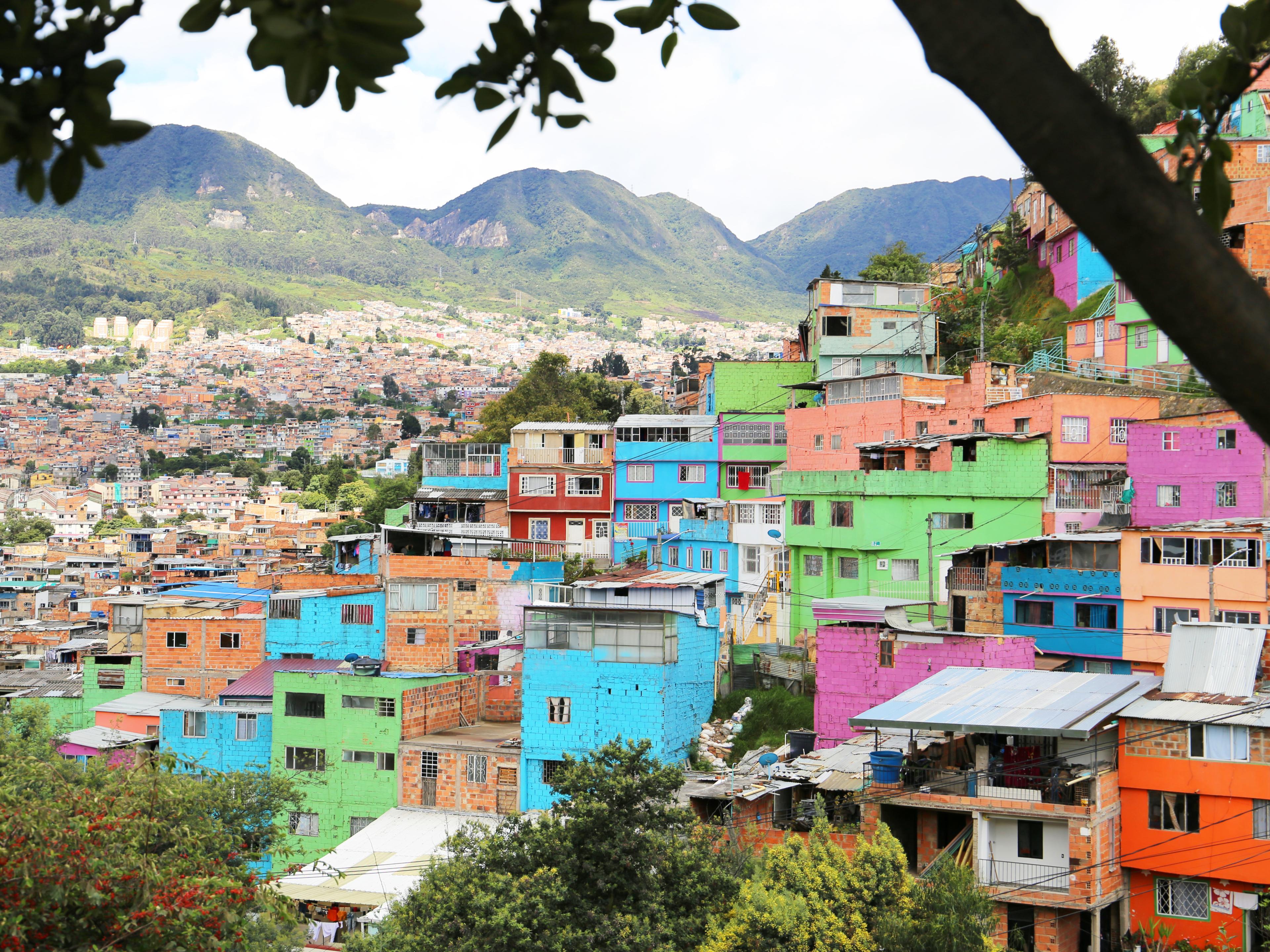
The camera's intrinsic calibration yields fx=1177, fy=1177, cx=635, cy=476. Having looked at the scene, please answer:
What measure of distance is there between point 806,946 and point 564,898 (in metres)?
2.95

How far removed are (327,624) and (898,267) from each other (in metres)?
29.4

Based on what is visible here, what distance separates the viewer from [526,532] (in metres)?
40.5

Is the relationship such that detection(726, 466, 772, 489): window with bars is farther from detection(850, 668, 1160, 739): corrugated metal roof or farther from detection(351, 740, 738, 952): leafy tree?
detection(351, 740, 738, 952): leafy tree

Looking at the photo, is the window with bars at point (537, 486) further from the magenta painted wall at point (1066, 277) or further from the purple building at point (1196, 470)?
the purple building at point (1196, 470)

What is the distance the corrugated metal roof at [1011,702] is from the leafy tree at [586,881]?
13.2 ft

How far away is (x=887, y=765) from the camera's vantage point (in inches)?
719

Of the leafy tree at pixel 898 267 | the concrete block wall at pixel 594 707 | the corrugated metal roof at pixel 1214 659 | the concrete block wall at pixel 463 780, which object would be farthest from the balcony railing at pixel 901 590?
the leafy tree at pixel 898 267

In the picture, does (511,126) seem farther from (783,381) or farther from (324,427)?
(324,427)

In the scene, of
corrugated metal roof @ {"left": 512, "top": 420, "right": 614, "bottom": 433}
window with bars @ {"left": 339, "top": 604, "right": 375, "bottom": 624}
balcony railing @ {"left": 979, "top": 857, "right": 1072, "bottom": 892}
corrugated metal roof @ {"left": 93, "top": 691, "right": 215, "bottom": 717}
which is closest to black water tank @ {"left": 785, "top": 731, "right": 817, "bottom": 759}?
balcony railing @ {"left": 979, "top": 857, "right": 1072, "bottom": 892}

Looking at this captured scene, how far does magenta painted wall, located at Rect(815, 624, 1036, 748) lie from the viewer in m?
22.3

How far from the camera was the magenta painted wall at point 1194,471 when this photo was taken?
82.3 ft

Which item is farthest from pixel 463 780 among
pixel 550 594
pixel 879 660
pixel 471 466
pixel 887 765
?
pixel 471 466

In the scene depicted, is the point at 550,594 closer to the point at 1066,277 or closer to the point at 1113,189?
the point at 1066,277

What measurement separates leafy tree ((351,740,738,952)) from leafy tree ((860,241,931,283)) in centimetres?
3427
